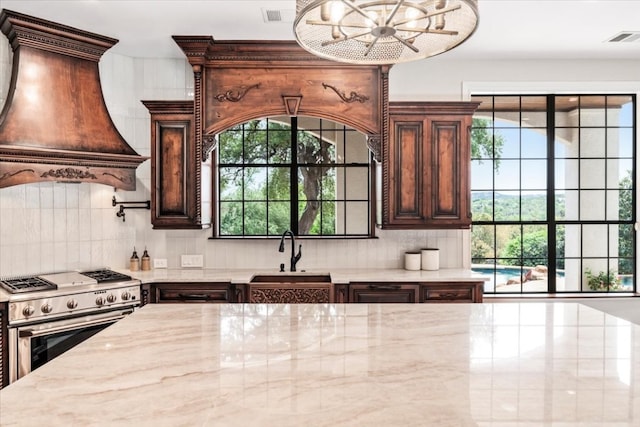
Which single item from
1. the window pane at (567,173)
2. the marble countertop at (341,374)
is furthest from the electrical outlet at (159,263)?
the window pane at (567,173)

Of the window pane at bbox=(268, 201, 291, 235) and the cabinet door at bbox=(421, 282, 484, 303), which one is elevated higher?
the window pane at bbox=(268, 201, 291, 235)

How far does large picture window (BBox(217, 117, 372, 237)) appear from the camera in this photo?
4090 millimetres

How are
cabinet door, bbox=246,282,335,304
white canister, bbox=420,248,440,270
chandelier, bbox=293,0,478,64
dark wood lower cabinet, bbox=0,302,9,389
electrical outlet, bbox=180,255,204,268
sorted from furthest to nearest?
1. electrical outlet, bbox=180,255,204,268
2. white canister, bbox=420,248,440,270
3. cabinet door, bbox=246,282,335,304
4. dark wood lower cabinet, bbox=0,302,9,389
5. chandelier, bbox=293,0,478,64

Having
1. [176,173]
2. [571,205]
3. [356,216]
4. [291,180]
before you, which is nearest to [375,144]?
[356,216]

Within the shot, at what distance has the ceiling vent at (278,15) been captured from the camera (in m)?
3.04

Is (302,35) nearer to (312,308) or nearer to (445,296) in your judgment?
(312,308)


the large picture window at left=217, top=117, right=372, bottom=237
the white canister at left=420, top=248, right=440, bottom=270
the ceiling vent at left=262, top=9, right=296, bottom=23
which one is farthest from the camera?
the large picture window at left=217, top=117, right=372, bottom=237

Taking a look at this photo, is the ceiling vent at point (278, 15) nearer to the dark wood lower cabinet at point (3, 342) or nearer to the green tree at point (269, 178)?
the green tree at point (269, 178)

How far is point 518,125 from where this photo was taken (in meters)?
4.18

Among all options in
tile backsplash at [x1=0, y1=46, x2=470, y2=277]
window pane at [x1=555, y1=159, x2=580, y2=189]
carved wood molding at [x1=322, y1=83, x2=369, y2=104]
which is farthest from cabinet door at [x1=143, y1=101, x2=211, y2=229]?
window pane at [x1=555, y1=159, x2=580, y2=189]

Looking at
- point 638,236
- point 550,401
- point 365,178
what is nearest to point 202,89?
point 365,178

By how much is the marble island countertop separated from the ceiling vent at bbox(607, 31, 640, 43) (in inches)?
86.0

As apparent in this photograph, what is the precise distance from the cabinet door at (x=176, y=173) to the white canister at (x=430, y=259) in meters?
1.97

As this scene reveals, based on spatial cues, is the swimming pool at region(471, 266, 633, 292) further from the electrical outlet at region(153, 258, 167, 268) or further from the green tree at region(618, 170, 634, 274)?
the electrical outlet at region(153, 258, 167, 268)
